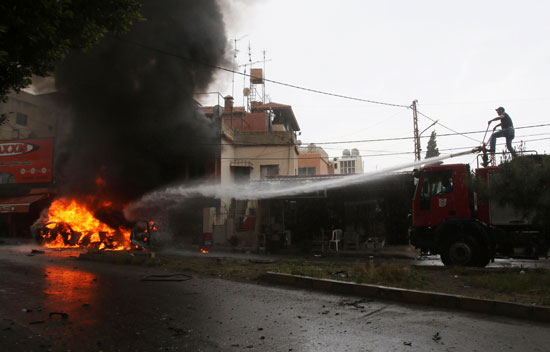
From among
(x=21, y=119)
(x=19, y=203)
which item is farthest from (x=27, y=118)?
(x=19, y=203)

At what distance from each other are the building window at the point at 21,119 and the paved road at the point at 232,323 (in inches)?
1139

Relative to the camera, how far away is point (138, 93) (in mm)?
17406

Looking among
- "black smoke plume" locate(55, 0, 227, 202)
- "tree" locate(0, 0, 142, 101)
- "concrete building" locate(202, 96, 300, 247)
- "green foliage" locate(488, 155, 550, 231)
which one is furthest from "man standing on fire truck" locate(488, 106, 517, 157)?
"black smoke plume" locate(55, 0, 227, 202)

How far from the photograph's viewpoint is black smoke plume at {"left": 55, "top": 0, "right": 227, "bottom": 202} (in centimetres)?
1650

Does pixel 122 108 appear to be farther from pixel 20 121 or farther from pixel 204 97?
pixel 20 121

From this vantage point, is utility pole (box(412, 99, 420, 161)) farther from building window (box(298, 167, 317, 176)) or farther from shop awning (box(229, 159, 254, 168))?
building window (box(298, 167, 317, 176))

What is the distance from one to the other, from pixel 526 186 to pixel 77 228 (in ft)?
61.1

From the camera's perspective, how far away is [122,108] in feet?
57.1

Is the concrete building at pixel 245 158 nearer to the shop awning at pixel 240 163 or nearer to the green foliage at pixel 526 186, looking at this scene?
the shop awning at pixel 240 163

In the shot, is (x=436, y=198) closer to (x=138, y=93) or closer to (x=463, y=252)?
(x=463, y=252)

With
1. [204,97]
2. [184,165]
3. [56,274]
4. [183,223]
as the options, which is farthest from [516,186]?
[183,223]

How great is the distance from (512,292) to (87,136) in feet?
57.4

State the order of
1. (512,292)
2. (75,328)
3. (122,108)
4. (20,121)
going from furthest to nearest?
(20,121) → (122,108) → (512,292) → (75,328)

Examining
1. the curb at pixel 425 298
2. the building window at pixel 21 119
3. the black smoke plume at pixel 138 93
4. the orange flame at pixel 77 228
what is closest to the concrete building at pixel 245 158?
the black smoke plume at pixel 138 93
